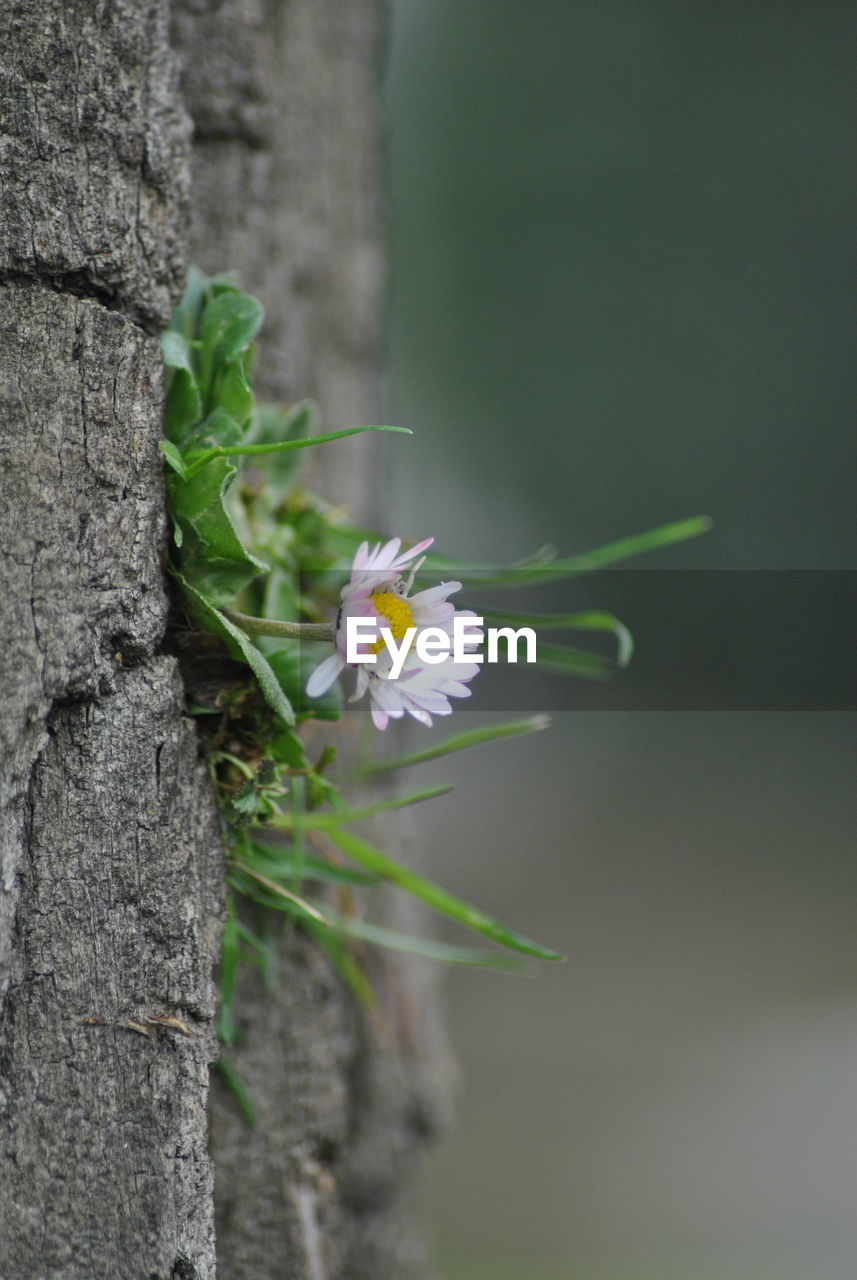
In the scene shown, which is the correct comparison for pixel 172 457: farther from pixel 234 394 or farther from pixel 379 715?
pixel 379 715

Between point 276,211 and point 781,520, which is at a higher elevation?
point 781,520

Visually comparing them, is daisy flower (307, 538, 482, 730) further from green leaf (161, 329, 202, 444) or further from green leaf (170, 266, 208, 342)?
green leaf (170, 266, 208, 342)

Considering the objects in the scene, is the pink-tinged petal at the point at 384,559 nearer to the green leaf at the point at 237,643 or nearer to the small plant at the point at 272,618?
the small plant at the point at 272,618

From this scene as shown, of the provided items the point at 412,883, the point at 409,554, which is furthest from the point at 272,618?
the point at 412,883

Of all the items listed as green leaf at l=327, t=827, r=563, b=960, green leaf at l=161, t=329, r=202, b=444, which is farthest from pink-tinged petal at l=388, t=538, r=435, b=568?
green leaf at l=327, t=827, r=563, b=960

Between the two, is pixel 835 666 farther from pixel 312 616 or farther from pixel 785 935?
pixel 312 616

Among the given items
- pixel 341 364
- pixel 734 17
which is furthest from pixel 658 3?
pixel 341 364

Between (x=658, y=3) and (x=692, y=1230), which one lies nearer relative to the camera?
(x=692, y=1230)

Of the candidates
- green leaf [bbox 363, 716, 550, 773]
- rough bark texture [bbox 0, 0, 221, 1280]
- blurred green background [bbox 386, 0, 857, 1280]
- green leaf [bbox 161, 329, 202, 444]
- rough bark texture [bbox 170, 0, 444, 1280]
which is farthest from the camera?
blurred green background [bbox 386, 0, 857, 1280]

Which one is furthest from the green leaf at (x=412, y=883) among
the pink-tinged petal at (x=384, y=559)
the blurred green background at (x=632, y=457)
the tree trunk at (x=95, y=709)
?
the blurred green background at (x=632, y=457)
